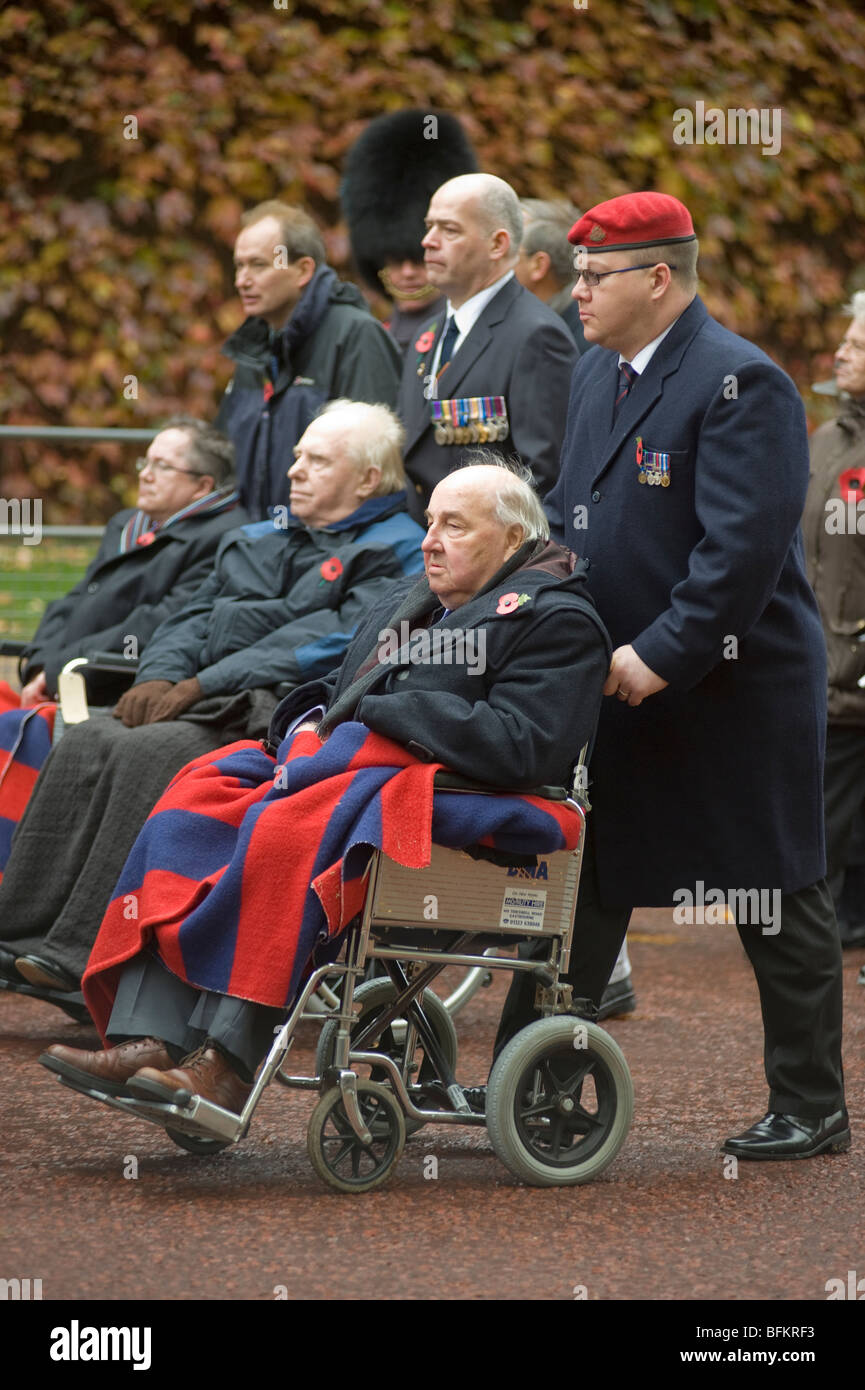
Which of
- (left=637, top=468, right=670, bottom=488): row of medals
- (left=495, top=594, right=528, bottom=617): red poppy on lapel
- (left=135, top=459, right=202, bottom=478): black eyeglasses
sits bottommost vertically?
(left=495, top=594, right=528, bottom=617): red poppy on lapel

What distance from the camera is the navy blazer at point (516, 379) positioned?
5316 mm

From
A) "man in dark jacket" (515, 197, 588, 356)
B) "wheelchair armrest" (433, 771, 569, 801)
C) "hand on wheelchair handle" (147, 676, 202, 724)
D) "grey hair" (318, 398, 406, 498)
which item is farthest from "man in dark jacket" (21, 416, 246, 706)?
"wheelchair armrest" (433, 771, 569, 801)

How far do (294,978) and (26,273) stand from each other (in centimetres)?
677

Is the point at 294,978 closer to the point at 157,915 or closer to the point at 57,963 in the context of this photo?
the point at 157,915

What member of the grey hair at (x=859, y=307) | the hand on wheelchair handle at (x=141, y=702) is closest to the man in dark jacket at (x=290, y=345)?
the hand on wheelchair handle at (x=141, y=702)

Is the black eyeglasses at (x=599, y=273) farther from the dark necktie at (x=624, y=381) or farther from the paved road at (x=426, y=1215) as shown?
the paved road at (x=426, y=1215)

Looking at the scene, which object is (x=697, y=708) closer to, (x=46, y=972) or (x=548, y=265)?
(x=46, y=972)

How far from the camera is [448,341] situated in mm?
5625

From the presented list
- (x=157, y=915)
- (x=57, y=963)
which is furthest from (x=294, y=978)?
(x=57, y=963)

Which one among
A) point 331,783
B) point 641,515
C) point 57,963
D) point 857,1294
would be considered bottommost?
point 857,1294

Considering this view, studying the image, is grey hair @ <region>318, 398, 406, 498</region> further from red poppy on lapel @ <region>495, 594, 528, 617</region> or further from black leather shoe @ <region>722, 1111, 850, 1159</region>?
black leather shoe @ <region>722, 1111, 850, 1159</region>

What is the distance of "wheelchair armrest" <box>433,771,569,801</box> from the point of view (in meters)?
3.87

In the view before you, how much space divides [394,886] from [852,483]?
3.29 metres

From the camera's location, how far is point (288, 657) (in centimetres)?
537
